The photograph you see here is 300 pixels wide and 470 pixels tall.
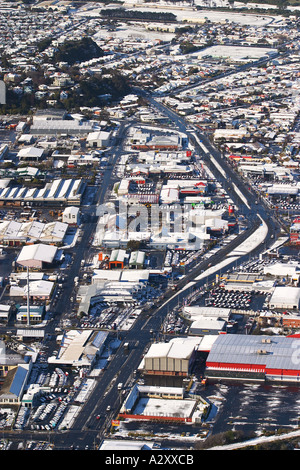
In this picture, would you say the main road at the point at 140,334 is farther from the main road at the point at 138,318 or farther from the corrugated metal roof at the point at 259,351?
the corrugated metal roof at the point at 259,351

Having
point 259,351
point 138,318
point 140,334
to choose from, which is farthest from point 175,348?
point 138,318

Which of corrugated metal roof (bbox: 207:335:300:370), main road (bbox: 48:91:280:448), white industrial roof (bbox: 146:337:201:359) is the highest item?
corrugated metal roof (bbox: 207:335:300:370)

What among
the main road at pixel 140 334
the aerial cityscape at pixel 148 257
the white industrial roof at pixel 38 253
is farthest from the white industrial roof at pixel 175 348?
the white industrial roof at pixel 38 253

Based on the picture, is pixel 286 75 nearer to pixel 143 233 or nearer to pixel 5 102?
pixel 5 102

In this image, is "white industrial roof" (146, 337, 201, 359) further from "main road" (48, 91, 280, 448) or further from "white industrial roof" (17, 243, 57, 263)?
"white industrial roof" (17, 243, 57, 263)

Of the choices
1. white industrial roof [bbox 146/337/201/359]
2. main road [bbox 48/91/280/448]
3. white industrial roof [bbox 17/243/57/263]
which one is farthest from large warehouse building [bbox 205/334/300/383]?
white industrial roof [bbox 17/243/57/263]
